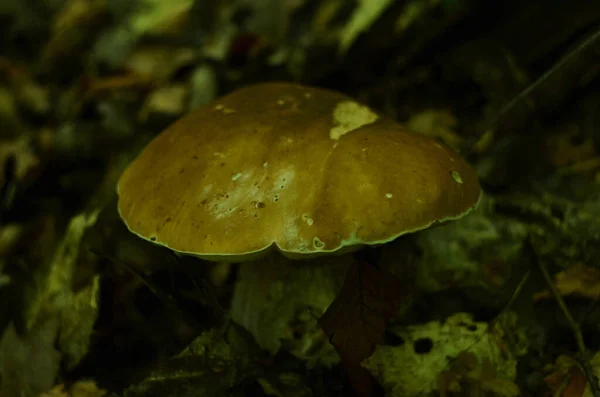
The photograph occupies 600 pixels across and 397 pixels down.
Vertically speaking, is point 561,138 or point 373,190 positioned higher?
point 373,190

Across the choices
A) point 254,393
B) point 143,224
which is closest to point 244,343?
point 254,393

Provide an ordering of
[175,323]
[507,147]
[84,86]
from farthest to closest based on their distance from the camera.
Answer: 1. [84,86]
2. [507,147]
3. [175,323]

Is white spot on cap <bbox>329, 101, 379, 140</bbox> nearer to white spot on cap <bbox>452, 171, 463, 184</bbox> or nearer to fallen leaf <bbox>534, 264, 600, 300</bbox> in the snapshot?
white spot on cap <bbox>452, 171, 463, 184</bbox>

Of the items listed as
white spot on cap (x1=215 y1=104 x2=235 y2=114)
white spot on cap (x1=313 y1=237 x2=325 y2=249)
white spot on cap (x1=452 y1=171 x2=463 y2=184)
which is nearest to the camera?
white spot on cap (x1=313 y1=237 x2=325 y2=249)

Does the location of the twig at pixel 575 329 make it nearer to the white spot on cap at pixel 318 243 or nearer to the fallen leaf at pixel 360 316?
the fallen leaf at pixel 360 316

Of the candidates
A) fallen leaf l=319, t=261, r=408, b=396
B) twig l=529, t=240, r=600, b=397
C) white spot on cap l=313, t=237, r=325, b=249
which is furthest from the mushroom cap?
twig l=529, t=240, r=600, b=397

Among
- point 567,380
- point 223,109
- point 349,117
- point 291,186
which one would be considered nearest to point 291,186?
point 291,186

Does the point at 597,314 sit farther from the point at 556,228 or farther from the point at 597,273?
the point at 556,228

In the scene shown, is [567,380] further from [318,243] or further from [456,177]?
[318,243]
